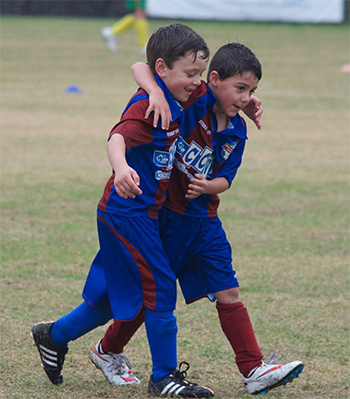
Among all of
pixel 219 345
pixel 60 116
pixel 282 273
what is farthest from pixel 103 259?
pixel 60 116

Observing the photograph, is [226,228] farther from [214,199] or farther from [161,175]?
[161,175]

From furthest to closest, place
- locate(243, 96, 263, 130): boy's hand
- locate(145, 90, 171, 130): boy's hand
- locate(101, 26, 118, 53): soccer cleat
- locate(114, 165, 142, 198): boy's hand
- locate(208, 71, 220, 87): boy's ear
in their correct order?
locate(101, 26, 118, 53): soccer cleat
locate(243, 96, 263, 130): boy's hand
locate(208, 71, 220, 87): boy's ear
locate(145, 90, 171, 130): boy's hand
locate(114, 165, 142, 198): boy's hand

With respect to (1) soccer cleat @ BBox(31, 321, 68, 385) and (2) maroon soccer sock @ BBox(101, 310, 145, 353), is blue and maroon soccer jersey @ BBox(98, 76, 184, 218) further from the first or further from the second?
(1) soccer cleat @ BBox(31, 321, 68, 385)

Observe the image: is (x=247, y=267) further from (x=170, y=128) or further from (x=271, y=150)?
(x=271, y=150)

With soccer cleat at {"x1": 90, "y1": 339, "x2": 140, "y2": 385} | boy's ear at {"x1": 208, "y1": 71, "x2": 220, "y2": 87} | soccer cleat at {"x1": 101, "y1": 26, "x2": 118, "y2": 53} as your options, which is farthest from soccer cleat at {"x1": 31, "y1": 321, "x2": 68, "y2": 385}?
soccer cleat at {"x1": 101, "y1": 26, "x2": 118, "y2": 53}

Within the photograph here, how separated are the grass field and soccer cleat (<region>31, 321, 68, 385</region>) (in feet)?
0.17

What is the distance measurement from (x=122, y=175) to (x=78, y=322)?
78 centimetres

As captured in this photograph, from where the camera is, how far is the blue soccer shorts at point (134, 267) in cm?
296

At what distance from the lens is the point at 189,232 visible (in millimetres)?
3148

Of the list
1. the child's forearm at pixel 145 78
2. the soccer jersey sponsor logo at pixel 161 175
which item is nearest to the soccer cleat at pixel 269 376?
the soccer jersey sponsor logo at pixel 161 175

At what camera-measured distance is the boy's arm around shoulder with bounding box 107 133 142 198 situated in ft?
8.92

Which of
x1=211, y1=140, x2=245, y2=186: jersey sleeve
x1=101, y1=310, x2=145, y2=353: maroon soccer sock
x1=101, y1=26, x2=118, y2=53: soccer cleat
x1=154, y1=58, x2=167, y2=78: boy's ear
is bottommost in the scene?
x1=101, y1=26, x2=118, y2=53: soccer cleat

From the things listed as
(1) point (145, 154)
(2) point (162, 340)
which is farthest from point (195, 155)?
(2) point (162, 340)

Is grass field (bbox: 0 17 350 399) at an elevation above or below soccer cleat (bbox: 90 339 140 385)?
below
